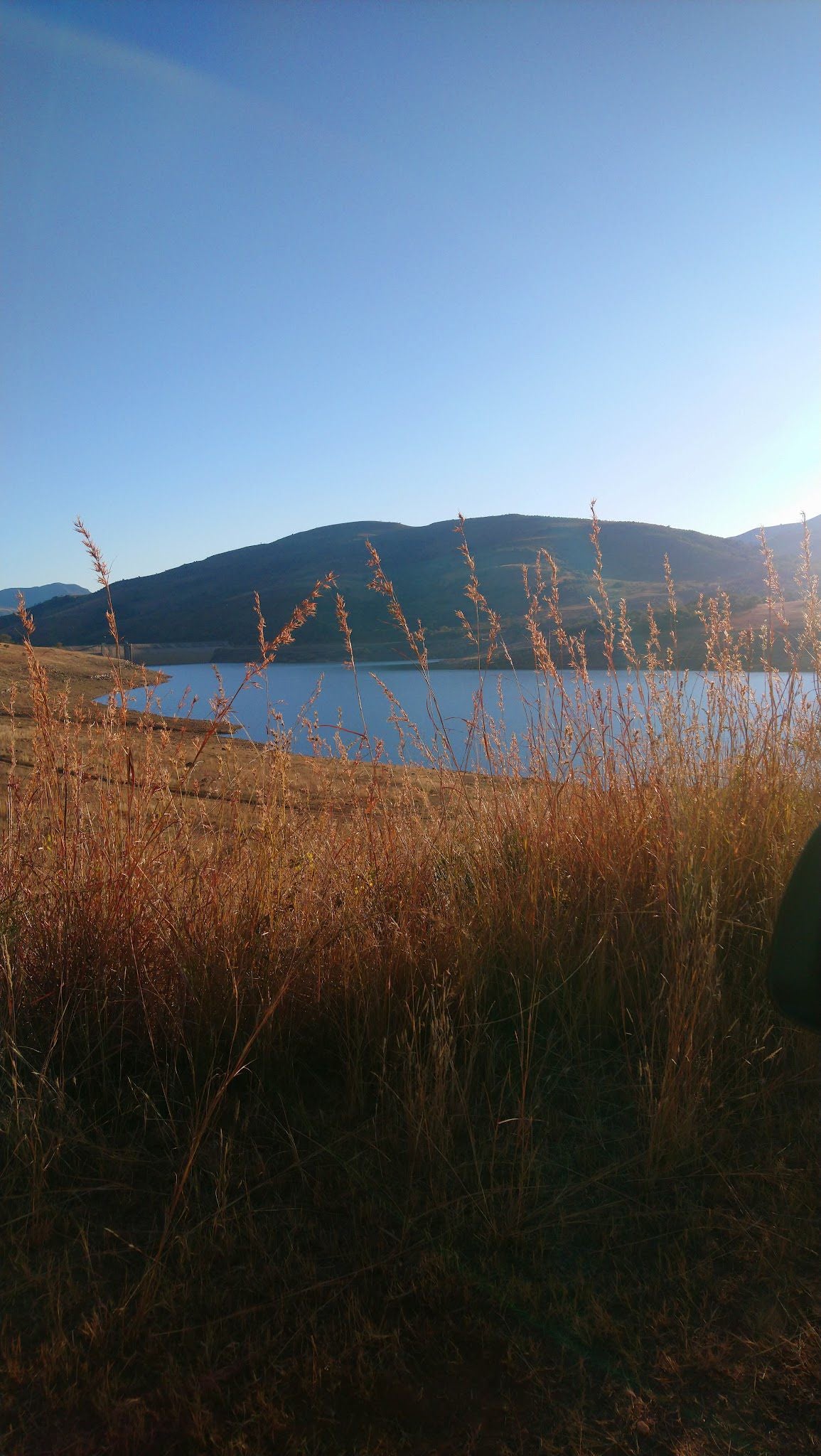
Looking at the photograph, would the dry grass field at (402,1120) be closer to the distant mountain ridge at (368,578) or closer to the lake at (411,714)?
the lake at (411,714)

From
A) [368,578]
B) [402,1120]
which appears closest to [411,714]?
[402,1120]

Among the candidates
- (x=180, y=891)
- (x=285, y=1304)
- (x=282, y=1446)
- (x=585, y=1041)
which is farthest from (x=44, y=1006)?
(x=585, y=1041)

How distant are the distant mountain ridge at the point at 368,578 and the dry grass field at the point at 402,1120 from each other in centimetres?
1978

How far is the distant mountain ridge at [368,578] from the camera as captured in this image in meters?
42.8

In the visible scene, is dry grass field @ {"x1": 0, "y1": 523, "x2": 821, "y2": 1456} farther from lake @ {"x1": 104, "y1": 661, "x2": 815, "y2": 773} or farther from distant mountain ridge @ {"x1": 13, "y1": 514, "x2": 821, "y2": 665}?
distant mountain ridge @ {"x1": 13, "y1": 514, "x2": 821, "y2": 665}

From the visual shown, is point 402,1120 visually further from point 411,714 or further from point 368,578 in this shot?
point 368,578

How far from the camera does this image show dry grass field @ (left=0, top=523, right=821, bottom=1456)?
1.41 meters

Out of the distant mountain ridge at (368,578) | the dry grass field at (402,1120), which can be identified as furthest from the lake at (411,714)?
the distant mountain ridge at (368,578)

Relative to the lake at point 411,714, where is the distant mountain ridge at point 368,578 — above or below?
above

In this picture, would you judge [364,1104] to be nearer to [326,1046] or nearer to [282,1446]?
[326,1046]

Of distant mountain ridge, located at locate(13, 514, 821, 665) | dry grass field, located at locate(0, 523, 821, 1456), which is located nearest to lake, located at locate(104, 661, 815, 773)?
dry grass field, located at locate(0, 523, 821, 1456)

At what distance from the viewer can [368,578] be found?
45.4 metres

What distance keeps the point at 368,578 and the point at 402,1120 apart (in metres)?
44.4

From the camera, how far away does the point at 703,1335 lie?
1509mm
